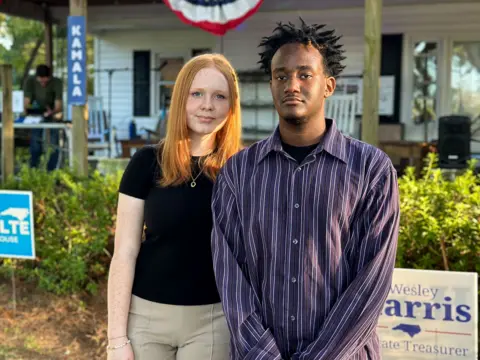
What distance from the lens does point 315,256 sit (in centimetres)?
187

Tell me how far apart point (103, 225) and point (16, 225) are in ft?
1.94

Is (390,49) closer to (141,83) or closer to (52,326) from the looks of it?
(141,83)

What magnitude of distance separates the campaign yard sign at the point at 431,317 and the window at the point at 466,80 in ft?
30.1

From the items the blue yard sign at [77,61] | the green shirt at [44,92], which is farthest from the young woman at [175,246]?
the green shirt at [44,92]

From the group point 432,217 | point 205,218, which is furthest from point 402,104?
point 205,218

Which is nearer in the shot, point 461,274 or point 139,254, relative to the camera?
point 139,254

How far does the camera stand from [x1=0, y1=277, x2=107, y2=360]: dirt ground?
415 centimetres

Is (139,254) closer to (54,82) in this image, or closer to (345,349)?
(345,349)

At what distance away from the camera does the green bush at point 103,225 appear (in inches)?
145

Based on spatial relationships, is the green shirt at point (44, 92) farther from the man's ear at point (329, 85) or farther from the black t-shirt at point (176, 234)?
the man's ear at point (329, 85)

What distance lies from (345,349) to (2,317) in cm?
344

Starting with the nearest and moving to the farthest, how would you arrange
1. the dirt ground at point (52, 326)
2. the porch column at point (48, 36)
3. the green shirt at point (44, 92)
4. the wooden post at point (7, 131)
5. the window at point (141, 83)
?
the dirt ground at point (52, 326) → the wooden post at point (7, 131) → the green shirt at point (44, 92) → the porch column at point (48, 36) → the window at point (141, 83)

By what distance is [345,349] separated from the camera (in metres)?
1.82

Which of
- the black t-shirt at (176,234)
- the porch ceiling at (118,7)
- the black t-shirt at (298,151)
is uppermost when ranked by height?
the porch ceiling at (118,7)
